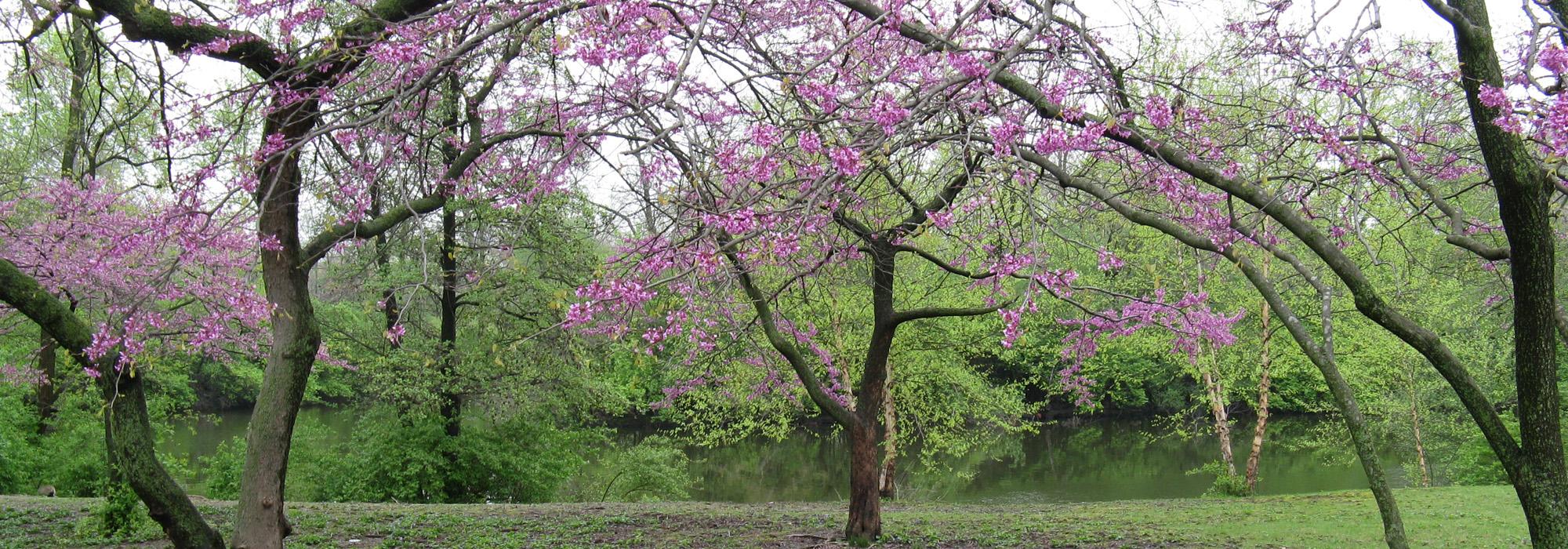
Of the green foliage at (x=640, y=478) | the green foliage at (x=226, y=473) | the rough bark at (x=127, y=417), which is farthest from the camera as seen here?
the green foliage at (x=640, y=478)

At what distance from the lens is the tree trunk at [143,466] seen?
550 centimetres

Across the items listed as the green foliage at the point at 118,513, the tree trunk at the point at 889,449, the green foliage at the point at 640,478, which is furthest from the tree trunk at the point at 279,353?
the tree trunk at the point at 889,449

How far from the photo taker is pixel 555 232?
1222cm

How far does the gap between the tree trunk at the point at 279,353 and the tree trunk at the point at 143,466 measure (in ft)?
2.32

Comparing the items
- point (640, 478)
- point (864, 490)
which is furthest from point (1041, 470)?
point (864, 490)

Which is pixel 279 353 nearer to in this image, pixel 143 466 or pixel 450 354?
pixel 143 466

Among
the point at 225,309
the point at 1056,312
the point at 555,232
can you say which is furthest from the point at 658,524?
the point at 1056,312

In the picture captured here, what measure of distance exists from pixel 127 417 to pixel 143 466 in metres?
0.36

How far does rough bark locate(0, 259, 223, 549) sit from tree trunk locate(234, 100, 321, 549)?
0.72 metres

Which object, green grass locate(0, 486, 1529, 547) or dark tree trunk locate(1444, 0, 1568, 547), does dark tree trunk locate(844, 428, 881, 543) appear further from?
dark tree trunk locate(1444, 0, 1568, 547)

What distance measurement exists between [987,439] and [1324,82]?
40.0ft

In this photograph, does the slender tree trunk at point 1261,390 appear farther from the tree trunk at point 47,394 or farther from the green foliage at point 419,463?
the tree trunk at point 47,394

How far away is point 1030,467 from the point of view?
21.9m

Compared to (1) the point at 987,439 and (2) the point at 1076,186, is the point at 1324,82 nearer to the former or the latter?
(2) the point at 1076,186
